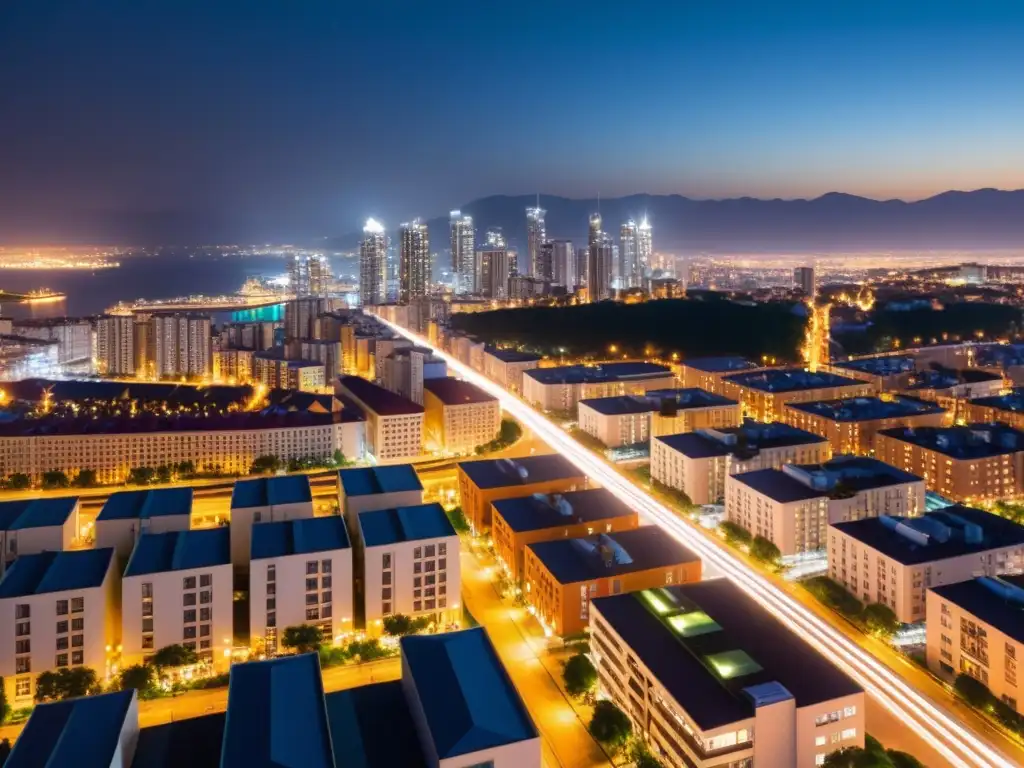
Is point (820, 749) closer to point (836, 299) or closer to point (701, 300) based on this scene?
point (701, 300)

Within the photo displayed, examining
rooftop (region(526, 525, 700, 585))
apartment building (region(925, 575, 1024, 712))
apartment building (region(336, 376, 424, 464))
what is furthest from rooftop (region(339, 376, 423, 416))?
apartment building (region(925, 575, 1024, 712))

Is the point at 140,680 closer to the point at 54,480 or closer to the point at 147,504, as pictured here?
the point at 147,504

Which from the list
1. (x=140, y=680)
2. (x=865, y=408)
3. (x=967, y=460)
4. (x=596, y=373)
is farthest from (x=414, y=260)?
(x=140, y=680)

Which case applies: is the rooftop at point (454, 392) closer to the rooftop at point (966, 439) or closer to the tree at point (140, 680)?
the rooftop at point (966, 439)

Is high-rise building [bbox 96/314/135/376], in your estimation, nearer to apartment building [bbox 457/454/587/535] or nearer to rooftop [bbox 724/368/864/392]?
apartment building [bbox 457/454/587/535]

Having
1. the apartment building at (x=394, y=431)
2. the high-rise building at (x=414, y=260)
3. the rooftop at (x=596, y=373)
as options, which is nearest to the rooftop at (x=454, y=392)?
the apartment building at (x=394, y=431)

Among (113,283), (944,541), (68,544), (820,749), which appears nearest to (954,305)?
(944,541)
